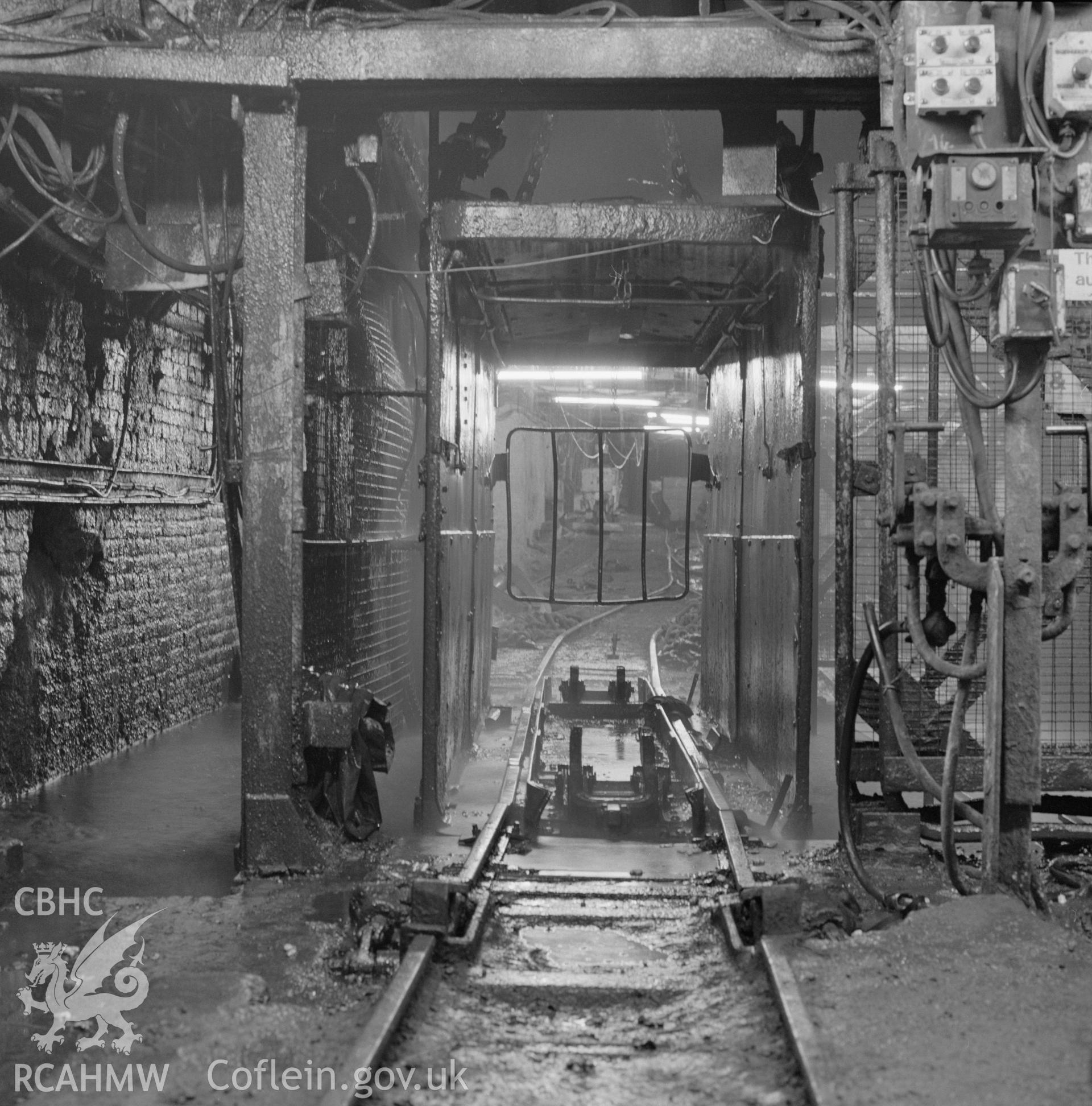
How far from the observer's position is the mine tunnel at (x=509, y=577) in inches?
140

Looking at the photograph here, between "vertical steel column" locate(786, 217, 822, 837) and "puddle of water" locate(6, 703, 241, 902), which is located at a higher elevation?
"vertical steel column" locate(786, 217, 822, 837)

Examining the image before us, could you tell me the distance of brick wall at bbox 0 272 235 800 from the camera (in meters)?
6.92

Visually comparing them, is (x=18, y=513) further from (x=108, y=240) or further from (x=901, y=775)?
(x=901, y=775)

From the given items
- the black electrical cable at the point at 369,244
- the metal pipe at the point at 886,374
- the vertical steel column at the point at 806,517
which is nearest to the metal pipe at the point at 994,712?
the metal pipe at the point at 886,374

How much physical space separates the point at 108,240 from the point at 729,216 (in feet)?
10.9

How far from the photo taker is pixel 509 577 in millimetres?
9086

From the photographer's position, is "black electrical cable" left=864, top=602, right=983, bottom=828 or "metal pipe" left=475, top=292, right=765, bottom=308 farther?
"metal pipe" left=475, top=292, right=765, bottom=308

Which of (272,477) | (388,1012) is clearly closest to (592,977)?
(388,1012)

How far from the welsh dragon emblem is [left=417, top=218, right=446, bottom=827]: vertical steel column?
224 cm

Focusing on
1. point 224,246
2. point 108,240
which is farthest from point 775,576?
point 108,240

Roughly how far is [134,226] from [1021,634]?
4.19m

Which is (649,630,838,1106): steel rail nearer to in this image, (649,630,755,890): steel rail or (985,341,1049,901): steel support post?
(649,630,755,890): steel rail

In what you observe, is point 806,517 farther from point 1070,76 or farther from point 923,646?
point 1070,76

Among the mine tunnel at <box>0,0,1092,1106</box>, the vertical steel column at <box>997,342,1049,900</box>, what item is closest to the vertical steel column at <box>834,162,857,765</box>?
the mine tunnel at <box>0,0,1092,1106</box>
